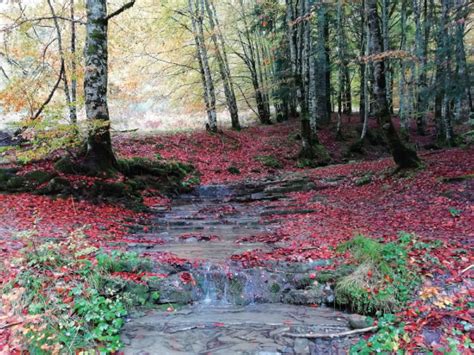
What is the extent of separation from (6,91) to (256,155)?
9666 millimetres

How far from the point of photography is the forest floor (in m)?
3.68

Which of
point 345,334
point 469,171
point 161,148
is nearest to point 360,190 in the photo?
point 469,171

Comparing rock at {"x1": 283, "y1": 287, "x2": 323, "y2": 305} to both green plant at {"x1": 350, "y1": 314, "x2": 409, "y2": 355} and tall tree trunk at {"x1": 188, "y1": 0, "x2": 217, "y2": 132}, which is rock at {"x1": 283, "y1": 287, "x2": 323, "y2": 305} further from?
tall tree trunk at {"x1": 188, "y1": 0, "x2": 217, "y2": 132}

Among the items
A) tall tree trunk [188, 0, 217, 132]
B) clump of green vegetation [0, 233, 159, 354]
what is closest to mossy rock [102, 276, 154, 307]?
clump of green vegetation [0, 233, 159, 354]

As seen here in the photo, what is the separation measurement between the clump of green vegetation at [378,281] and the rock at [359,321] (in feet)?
0.52

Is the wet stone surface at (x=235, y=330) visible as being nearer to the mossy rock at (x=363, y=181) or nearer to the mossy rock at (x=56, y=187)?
the mossy rock at (x=56, y=187)

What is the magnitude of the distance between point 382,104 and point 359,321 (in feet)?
22.1

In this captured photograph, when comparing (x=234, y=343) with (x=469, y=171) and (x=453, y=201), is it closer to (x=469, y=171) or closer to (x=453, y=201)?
(x=453, y=201)

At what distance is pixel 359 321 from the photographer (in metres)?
4.04

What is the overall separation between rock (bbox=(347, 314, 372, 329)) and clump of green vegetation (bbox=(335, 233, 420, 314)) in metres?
0.16

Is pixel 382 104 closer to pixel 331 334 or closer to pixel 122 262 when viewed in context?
pixel 331 334

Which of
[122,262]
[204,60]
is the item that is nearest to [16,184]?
[122,262]

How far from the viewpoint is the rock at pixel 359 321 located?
3.96 metres

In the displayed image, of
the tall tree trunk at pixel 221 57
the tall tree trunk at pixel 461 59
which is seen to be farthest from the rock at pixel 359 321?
the tall tree trunk at pixel 221 57
